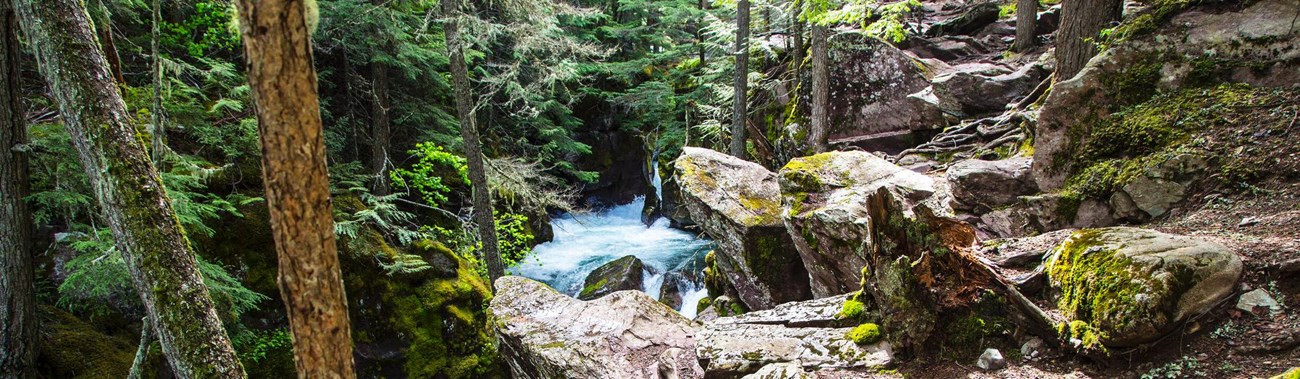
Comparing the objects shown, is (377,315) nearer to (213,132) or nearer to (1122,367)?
(213,132)

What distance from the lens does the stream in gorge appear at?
47.5ft

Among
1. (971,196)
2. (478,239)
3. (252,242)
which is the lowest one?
(478,239)

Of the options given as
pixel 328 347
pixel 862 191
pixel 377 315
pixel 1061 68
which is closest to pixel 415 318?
pixel 377 315

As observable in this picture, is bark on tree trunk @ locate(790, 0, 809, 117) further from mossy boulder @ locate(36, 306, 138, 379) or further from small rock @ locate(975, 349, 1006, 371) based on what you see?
mossy boulder @ locate(36, 306, 138, 379)

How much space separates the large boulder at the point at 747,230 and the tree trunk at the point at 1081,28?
470cm

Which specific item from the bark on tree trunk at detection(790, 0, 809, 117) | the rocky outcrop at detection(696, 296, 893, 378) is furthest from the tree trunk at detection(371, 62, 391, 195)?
the bark on tree trunk at detection(790, 0, 809, 117)

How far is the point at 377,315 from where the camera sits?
946cm

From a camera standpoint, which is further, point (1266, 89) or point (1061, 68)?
point (1061, 68)

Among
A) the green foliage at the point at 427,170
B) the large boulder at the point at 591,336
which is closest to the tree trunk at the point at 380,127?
the green foliage at the point at 427,170

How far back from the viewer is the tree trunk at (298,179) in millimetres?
2621

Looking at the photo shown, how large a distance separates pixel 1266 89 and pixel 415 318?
437 inches

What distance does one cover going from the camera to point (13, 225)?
6242mm

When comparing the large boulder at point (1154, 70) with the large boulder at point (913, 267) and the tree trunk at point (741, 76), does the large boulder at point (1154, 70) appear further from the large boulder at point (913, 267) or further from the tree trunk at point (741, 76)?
the tree trunk at point (741, 76)

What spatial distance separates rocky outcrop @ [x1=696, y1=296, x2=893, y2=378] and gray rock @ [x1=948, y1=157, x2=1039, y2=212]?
2.19 m
